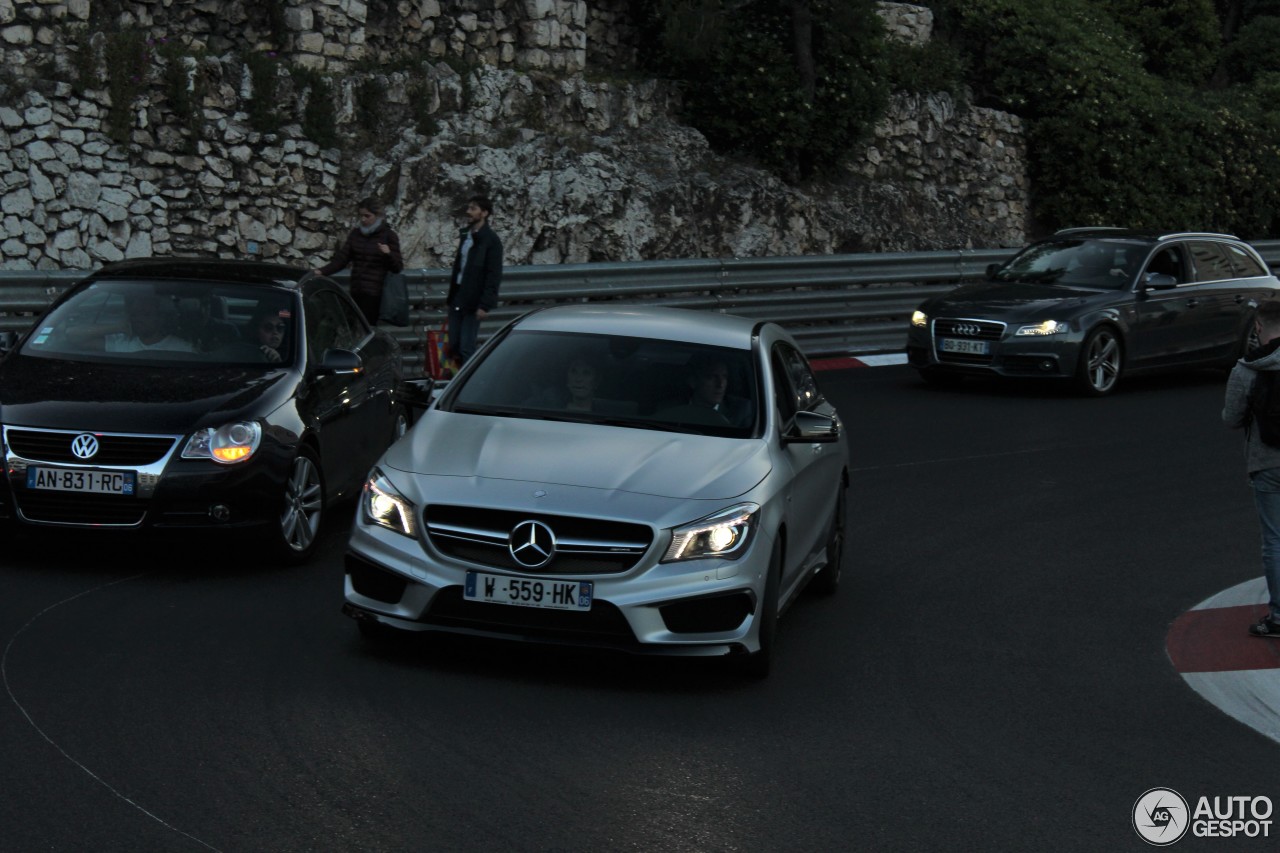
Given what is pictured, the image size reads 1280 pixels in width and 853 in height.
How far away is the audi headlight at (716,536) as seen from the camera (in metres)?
6.98

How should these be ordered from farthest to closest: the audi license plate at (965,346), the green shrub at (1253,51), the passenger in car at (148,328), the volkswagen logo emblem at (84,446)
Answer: the green shrub at (1253,51) → the audi license plate at (965,346) → the passenger in car at (148,328) → the volkswagen logo emblem at (84,446)

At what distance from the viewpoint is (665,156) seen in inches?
973

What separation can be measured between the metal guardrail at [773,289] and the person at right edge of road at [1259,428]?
10.1m

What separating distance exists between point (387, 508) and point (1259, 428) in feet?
12.5

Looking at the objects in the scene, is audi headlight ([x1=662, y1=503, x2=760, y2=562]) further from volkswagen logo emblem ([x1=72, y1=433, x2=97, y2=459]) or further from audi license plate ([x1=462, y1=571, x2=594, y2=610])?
volkswagen logo emblem ([x1=72, y1=433, x2=97, y2=459])

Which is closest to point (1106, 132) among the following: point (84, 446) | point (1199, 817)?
point (84, 446)

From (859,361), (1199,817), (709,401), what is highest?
(709,401)

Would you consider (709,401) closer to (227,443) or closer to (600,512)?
(600,512)

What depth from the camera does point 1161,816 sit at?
582cm

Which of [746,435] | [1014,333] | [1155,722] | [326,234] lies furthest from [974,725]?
[326,234]

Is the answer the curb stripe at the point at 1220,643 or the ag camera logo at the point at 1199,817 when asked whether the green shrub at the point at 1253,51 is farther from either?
the ag camera logo at the point at 1199,817

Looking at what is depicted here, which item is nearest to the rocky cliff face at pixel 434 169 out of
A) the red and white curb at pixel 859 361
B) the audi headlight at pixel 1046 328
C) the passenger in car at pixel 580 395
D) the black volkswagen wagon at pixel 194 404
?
A: the red and white curb at pixel 859 361

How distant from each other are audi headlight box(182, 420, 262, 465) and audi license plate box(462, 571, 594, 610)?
95.2 inches

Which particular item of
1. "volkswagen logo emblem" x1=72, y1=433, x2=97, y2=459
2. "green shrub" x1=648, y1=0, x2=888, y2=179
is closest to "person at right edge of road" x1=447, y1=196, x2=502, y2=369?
"volkswagen logo emblem" x1=72, y1=433, x2=97, y2=459
